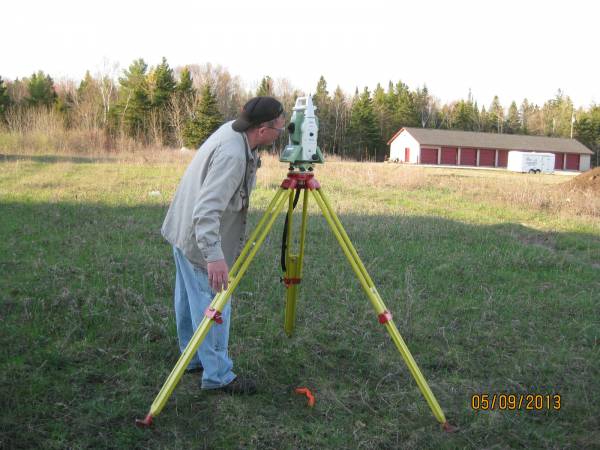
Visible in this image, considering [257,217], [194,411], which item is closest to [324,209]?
[194,411]

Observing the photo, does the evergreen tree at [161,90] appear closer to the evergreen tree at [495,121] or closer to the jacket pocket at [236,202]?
the jacket pocket at [236,202]

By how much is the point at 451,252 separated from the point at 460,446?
477 cm

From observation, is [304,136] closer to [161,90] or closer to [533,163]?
[161,90]

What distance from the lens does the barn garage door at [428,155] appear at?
57.8m

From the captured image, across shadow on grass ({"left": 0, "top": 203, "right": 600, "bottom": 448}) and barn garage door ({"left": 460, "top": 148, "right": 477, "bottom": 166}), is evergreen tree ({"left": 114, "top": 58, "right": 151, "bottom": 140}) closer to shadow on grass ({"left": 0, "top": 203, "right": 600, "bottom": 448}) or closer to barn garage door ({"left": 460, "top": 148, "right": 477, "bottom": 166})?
barn garage door ({"left": 460, "top": 148, "right": 477, "bottom": 166})

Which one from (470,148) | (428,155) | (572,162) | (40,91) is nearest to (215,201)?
(40,91)

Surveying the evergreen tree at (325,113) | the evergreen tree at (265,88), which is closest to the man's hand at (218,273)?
the evergreen tree at (265,88)

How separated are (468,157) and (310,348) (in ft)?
197

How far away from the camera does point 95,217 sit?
8.88 metres

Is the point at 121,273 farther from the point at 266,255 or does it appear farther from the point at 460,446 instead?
the point at 460,446

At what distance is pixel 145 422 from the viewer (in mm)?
2994

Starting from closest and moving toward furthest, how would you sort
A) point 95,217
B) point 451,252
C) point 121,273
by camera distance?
point 121,273, point 451,252, point 95,217

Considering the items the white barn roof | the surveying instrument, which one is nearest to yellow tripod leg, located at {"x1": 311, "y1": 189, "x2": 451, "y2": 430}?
the surveying instrument

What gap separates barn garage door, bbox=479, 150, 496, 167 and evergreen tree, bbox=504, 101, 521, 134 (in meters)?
22.2
